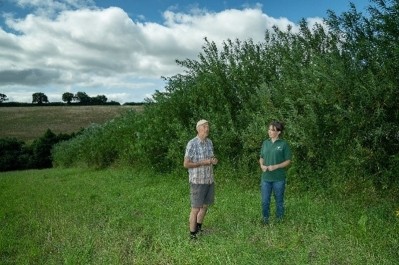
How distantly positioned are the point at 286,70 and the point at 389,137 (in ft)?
14.5

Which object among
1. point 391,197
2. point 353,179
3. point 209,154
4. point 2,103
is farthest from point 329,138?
point 2,103

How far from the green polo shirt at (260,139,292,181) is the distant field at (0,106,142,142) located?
181 ft

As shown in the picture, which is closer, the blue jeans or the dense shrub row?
the blue jeans

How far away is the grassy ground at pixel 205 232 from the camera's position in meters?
6.87

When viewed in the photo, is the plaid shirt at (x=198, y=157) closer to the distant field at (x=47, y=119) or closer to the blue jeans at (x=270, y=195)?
the blue jeans at (x=270, y=195)

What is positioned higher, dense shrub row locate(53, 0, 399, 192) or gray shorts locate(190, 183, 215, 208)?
dense shrub row locate(53, 0, 399, 192)

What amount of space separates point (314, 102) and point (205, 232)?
5.85 m

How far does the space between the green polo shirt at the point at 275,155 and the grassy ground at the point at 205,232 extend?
39.6 inches

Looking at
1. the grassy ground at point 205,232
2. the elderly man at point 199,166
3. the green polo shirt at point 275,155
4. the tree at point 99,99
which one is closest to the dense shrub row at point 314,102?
the grassy ground at point 205,232

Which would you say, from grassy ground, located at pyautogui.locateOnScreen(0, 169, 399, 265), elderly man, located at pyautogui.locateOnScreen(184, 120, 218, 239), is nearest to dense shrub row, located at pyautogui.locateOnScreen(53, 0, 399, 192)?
grassy ground, located at pyautogui.locateOnScreen(0, 169, 399, 265)

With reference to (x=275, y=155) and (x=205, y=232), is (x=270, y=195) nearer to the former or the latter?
(x=275, y=155)

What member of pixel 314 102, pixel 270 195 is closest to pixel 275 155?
pixel 270 195

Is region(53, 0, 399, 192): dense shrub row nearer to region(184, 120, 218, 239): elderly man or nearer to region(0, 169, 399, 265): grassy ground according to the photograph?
region(0, 169, 399, 265): grassy ground

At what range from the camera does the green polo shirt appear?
341 inches
